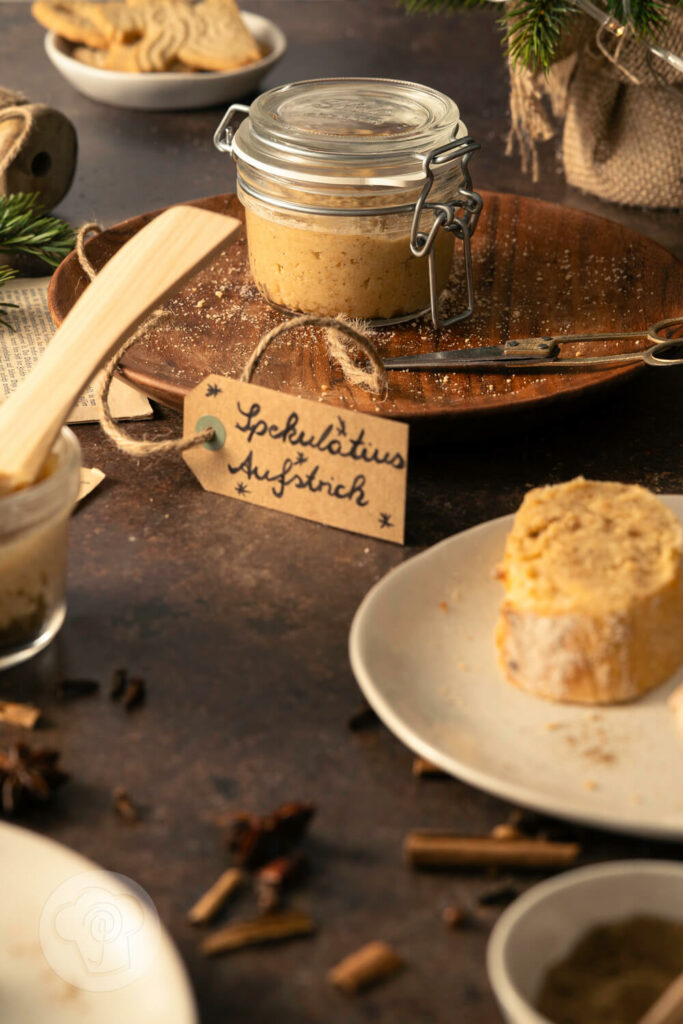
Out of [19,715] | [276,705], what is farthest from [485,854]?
[19,715]

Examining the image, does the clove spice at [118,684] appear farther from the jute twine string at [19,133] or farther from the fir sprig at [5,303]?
the jute twine string at [19,133]

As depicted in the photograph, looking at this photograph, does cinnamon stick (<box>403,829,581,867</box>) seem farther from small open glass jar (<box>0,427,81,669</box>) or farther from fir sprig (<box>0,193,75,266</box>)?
fir sprig (<box>0,193,75,266</box>)

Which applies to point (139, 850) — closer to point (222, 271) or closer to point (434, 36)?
point (222, 271)

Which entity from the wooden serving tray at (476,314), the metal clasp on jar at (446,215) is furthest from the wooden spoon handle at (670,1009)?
the metal clasp on jar at (446,215)

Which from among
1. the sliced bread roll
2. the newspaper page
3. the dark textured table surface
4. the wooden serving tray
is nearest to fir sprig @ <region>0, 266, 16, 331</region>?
the newspaper page

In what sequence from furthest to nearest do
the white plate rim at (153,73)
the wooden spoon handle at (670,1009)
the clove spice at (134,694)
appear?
the white plate rim at (153,73) → the clove spice at (134,694) → the wooden spoon handle at (670,1009)

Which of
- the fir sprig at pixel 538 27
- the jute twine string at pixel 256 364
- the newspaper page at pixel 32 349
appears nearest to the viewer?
the jute twine string at pixel 256 364

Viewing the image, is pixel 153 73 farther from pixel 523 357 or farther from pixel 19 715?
pixel 19 715

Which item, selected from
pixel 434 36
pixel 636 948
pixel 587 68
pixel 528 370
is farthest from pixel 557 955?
pixel 434 36
